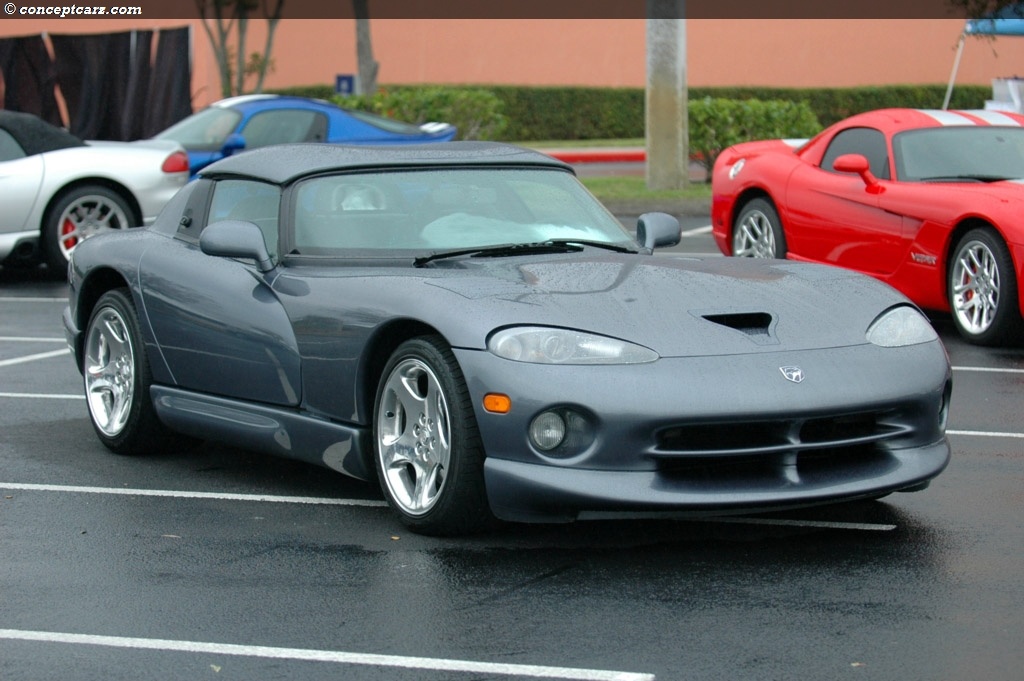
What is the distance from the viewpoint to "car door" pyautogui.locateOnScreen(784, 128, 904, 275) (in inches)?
414

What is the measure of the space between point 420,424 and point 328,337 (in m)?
0.55

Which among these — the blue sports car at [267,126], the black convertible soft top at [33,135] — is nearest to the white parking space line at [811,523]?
the black convertible soft top at [33,135]

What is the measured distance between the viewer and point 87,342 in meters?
7.30

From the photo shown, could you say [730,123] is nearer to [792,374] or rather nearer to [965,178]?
[965,178]

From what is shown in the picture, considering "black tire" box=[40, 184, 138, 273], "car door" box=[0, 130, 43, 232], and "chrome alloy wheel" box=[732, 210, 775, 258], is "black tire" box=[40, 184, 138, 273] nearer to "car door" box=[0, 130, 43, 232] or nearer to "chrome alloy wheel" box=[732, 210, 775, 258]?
"car door" box=[0, 130, 43, 232]

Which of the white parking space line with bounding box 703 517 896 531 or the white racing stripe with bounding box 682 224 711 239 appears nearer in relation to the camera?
the white parking space line with bounding box 703 517 896 531

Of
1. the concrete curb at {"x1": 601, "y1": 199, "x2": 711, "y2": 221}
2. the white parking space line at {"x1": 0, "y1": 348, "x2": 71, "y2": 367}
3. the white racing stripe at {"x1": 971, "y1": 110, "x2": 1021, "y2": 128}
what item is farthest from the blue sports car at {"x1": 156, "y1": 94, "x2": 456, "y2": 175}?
the white racing stripe at {"x1": 971, "y1": 110, "x2": 1021, "y2": 128}

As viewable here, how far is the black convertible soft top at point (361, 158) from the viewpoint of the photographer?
6430 mm

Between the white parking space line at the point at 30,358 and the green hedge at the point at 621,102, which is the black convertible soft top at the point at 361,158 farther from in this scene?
the green hedge at the point at 621,102

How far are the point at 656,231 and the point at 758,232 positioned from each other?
5.54 metres

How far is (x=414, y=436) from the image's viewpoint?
547cm

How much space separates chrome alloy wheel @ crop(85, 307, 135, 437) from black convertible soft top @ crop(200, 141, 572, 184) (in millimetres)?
810

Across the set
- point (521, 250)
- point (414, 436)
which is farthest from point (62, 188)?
point (414, 436)

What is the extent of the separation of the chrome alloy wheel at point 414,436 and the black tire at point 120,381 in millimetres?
1661
